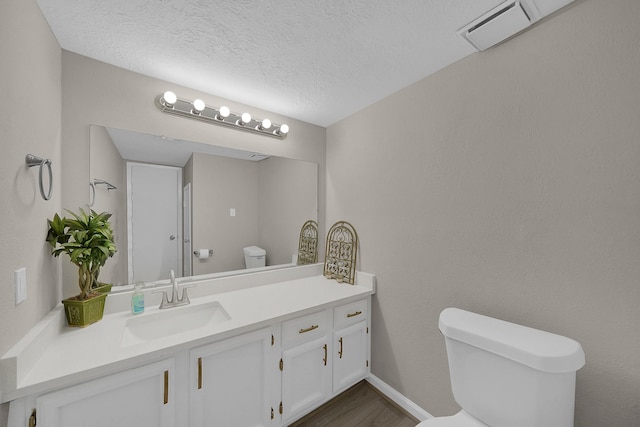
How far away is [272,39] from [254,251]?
1.50 metres

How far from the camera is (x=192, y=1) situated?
1.09 metres

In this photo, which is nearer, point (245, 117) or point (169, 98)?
point (169, 98)

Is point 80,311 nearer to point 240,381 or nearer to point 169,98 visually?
point 240,381

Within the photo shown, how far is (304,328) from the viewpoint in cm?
161

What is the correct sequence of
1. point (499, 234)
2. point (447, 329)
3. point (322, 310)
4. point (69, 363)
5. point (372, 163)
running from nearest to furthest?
point (69, 363)
point (447, 329)
point (499, 234)
point (322, 310)
point (372, 163)

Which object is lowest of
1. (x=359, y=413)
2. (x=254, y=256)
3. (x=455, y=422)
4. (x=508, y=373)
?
(x=359, y=413)

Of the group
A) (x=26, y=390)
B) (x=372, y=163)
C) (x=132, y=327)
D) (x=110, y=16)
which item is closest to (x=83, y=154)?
(x=110, y=16)

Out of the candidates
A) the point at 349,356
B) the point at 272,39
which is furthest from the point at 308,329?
the point at 272,39

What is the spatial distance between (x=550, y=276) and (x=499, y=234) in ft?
0.90

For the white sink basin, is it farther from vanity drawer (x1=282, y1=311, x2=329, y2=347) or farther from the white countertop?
vanity drawer (x1=282, y1=311, x2=329, y2=347)

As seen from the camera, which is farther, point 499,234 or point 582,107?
point 499,234

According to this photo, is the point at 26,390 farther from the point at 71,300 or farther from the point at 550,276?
the point at 550,276

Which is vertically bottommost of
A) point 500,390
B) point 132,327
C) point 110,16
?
point 500,390

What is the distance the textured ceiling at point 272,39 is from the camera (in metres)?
1.13
